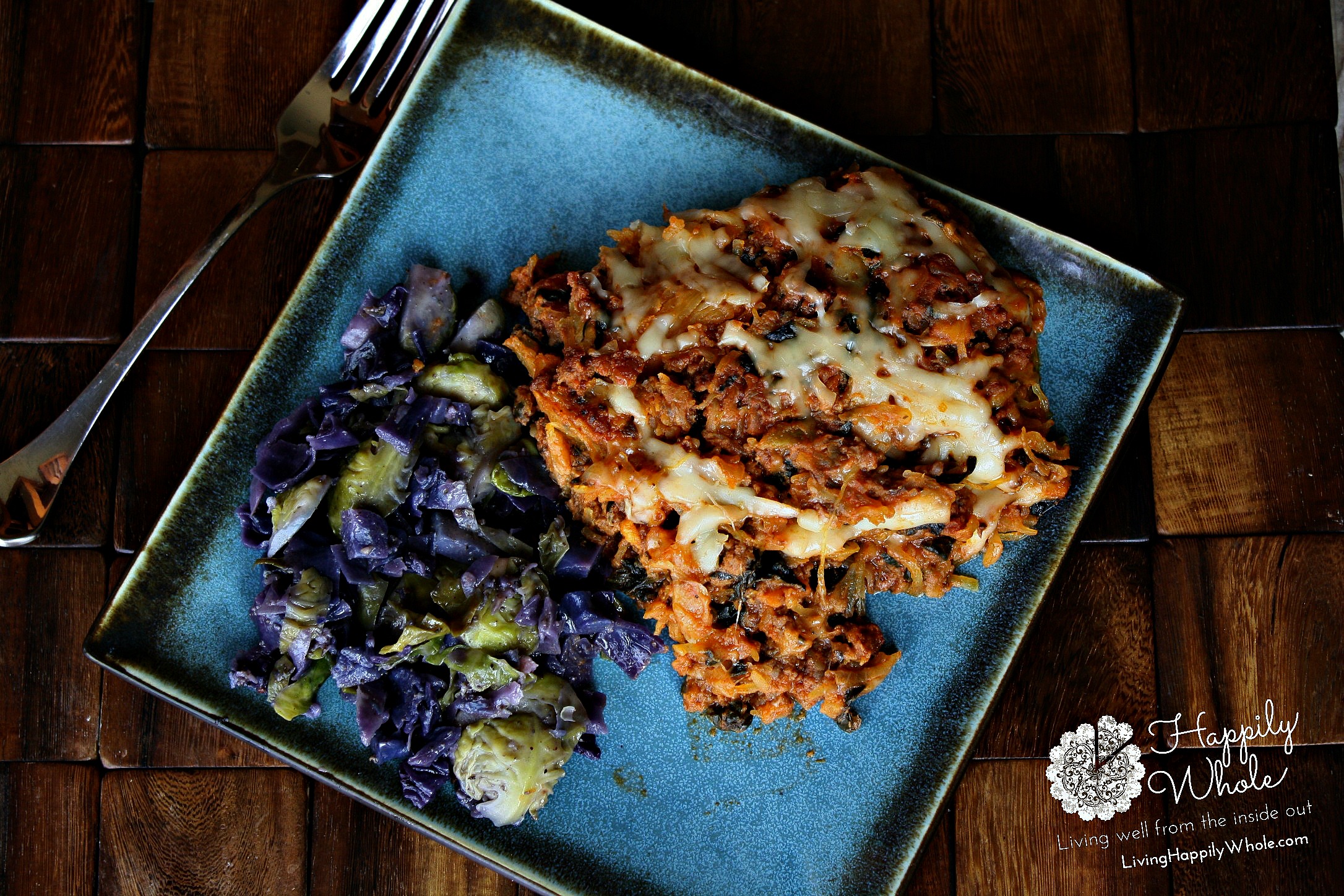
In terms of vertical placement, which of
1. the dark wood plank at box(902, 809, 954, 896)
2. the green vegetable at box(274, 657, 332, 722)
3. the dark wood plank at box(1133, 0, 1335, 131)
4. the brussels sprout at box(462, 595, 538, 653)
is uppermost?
the dark wood plank at box(1133, 0, 1335, 131)

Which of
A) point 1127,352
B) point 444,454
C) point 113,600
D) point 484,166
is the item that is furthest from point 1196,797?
point 113,600

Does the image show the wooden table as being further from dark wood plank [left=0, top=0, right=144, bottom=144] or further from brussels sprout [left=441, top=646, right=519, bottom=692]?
brussels sprout [left=441, top=646, right=519, bottom=692]

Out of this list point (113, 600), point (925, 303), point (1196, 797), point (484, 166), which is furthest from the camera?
point (1196, 797)

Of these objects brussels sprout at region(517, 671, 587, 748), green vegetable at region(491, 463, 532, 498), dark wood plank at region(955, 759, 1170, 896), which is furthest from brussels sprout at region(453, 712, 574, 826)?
dark wood plank at region(955, 759, 1170, 896)

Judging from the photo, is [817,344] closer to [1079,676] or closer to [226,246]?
[1079,676]

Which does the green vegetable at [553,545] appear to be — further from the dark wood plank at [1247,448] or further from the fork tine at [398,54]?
the dark wood plank at [1247,448]

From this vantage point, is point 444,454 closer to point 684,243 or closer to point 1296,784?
point 684,243

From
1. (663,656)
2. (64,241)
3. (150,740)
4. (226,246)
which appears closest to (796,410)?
(663,656)
